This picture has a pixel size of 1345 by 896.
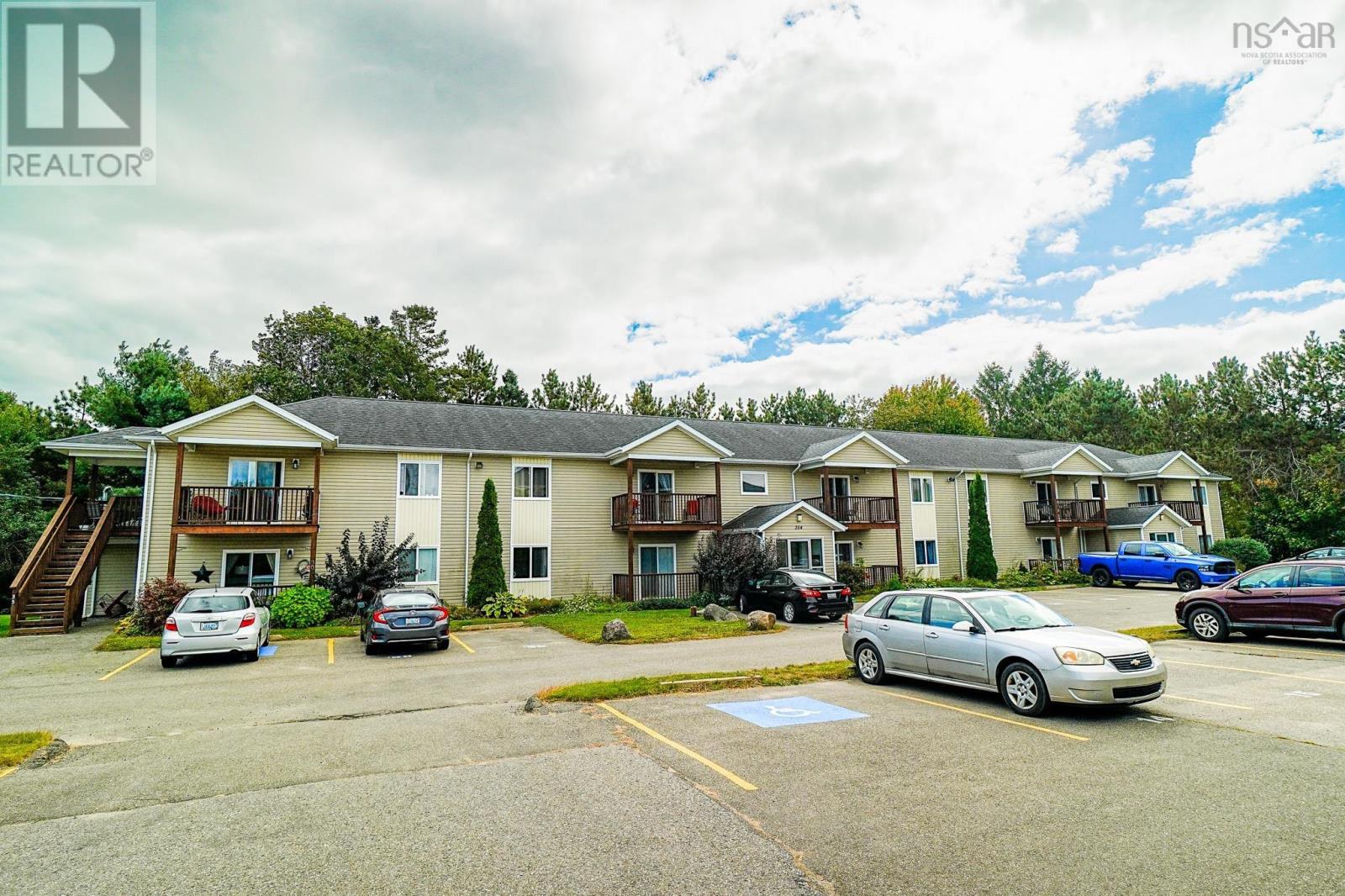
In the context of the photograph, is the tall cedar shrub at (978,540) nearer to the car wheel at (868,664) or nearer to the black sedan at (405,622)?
the car wheel at (868,664)

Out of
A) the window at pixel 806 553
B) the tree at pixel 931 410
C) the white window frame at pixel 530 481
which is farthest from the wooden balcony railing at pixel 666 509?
the tree at pixel 931 410

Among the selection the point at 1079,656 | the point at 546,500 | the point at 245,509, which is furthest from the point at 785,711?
the point at 245,509

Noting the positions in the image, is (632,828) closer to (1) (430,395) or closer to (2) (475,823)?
(2) (475,823)

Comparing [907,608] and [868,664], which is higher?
[907,608]

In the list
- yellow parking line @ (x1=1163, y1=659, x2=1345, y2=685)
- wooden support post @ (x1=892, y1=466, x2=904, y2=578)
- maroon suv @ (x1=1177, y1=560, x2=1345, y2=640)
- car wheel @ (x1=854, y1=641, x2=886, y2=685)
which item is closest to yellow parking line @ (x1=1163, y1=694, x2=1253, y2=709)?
yellow parking line @ (x1=1163, y1=659, x2=1345, y2=685)

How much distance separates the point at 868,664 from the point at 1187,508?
36063 millimetres

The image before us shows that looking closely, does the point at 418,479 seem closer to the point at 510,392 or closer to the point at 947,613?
the point at 947,613

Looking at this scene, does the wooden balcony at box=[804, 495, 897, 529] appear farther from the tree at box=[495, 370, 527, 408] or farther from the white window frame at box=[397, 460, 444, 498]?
the tree at box=[495, 370, 527, 408]

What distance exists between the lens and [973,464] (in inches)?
1366

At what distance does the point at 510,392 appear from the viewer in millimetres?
54094

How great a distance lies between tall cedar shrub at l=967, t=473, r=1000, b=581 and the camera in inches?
1237

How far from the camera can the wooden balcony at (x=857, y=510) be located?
1165 inches

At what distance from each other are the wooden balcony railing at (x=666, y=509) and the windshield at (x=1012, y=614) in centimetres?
1666

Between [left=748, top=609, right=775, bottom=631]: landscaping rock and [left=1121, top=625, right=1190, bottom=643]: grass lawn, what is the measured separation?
7941mm
